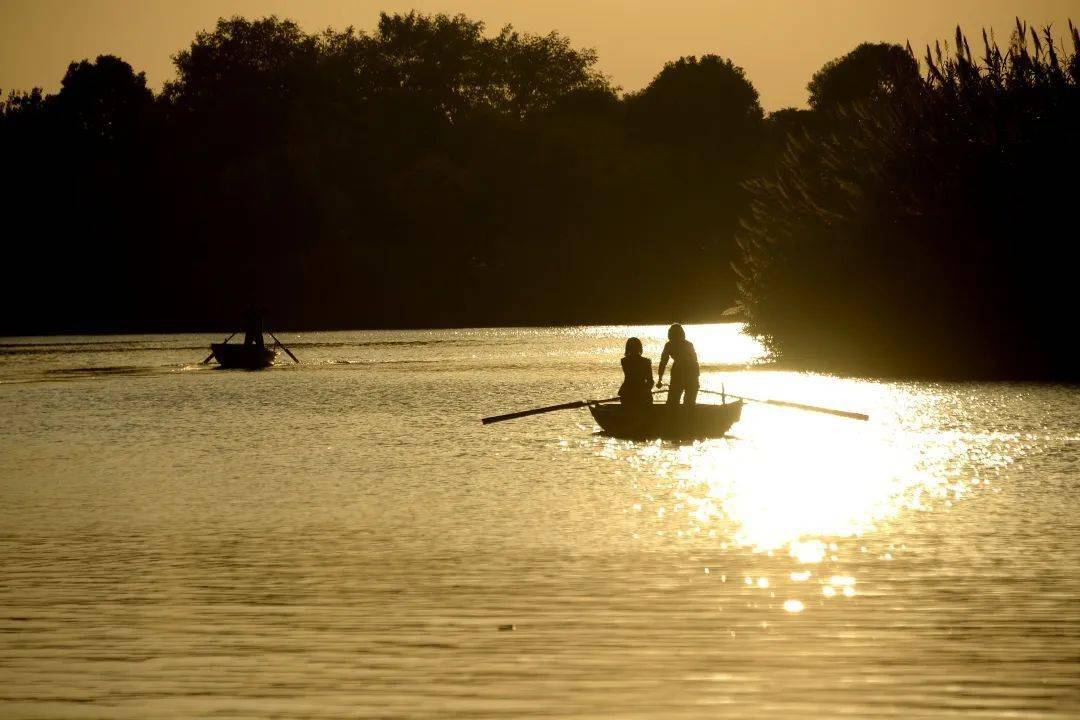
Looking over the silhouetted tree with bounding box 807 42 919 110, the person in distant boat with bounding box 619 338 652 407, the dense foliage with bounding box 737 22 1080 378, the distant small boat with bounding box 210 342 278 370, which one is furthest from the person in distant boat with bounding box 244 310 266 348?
the silhouetted tree with bounding box 807 42 919 110

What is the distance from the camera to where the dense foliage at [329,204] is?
119438 millimetres

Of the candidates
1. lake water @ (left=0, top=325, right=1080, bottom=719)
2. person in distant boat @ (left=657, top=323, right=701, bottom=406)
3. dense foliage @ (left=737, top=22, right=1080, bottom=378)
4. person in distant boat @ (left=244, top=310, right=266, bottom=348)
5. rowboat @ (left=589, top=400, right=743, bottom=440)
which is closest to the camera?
lake water @ (left=0, top=325, right=1080, bottom=719)

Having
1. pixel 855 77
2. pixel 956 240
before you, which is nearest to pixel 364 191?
pixel 855 77

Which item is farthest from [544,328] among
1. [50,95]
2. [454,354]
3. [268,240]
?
[454,354]

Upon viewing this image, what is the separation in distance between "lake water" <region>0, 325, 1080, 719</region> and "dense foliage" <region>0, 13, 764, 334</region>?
85.2 meters

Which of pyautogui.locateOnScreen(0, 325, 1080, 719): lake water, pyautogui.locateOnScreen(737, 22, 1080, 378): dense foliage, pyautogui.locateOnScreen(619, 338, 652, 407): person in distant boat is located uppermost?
pyautogui.locateOnScreen(737, 22, 1080, 378): dense foliage

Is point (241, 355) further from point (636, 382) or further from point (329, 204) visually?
point (329, 204)

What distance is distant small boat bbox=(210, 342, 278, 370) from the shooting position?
68.2 metres

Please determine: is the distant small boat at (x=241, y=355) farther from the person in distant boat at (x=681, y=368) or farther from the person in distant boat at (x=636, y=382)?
the person in distant boat at (x=636, y=382)

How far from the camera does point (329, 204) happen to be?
121 metres

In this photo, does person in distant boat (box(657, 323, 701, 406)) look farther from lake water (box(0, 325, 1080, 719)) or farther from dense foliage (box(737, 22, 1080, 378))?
dense foliage (box(737, 22, 1080, 378))

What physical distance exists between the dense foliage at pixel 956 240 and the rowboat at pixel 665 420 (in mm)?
24188

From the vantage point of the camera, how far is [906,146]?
60.7 metres

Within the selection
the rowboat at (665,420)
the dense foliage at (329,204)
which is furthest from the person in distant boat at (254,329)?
the dense foliage at (329,204)
